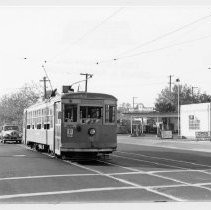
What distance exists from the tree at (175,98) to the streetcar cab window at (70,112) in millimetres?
91465

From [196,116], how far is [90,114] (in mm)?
39773

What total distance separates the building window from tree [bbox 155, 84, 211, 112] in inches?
2007

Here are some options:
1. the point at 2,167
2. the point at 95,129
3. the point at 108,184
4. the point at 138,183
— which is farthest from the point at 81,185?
the point at 95,129

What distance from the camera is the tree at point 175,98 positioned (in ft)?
374

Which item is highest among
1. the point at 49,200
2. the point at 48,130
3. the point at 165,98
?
the point at 165,98

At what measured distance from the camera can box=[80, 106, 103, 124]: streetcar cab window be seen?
2123 centimetres

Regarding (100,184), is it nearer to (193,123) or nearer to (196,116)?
(196,116)

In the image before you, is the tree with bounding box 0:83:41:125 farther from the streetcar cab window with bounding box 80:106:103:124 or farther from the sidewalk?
the streetcar cab window with bounding box 80:106:103:124

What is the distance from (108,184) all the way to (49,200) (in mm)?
3039

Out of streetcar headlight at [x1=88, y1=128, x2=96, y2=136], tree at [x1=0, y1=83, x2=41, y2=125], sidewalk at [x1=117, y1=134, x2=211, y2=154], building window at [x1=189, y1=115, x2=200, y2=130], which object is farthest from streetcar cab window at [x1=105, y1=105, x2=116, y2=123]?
tree at [x1=0, y1=83, x2=41, y2=125]

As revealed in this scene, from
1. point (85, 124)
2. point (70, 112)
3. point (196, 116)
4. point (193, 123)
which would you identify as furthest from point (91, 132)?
point (193, 123)

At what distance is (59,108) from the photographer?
856 inches

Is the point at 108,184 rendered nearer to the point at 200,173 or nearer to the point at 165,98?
the point at 200,173

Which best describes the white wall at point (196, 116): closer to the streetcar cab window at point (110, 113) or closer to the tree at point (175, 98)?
the streetcar cab window at point (110, 113)
